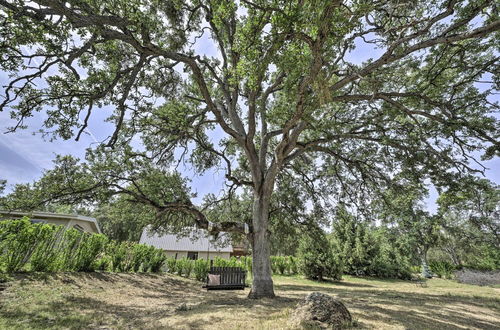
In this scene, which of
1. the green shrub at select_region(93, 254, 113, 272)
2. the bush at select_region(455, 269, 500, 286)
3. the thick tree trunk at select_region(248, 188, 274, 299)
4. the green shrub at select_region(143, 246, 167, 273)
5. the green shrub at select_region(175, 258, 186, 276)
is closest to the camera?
the thick tree trunk at select_region(248, 188, 274, 299)

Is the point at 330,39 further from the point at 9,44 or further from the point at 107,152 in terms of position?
the point at 107,152

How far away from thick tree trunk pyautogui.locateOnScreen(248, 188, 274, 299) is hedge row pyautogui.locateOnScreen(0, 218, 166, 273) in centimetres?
735

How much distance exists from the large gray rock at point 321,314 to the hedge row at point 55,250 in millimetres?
8919

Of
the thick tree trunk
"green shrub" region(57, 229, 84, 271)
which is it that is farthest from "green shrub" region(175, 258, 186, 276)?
the thick tree trunk

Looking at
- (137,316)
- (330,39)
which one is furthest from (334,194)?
(137,316)

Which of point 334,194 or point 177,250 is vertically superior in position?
point 334,194

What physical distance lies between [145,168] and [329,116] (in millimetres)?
7572

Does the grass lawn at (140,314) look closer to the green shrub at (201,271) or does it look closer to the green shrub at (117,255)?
the green shrub at (117,255)

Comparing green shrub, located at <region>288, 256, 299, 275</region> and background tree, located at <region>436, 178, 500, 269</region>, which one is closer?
background tree, located at <region>436, 178, 500, 269</region>

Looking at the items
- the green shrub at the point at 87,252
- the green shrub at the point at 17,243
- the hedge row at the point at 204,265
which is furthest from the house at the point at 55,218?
the green shrub at the point at 17,243

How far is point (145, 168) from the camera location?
29.0 feet

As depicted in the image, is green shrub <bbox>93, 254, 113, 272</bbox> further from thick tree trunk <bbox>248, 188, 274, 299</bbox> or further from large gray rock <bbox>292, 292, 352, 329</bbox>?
large gray rock <bbox>292, 292, 352, 329</bbox>

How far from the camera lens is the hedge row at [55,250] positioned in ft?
23.0

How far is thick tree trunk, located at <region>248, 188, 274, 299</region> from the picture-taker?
7.52 metres
